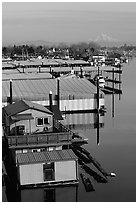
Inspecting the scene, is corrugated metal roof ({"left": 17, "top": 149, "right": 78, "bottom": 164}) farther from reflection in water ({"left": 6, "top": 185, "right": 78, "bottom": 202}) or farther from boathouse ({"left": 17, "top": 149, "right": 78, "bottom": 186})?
reflection in water ({"left": 6, "top": 185, "right": 78, "bottom": 202})

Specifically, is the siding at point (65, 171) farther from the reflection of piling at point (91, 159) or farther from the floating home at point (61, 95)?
the floating home at point (61, 95)

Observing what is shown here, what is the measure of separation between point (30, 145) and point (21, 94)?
18.5ft

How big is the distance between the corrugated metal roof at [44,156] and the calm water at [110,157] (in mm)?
409

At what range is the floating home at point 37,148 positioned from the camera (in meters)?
5.48

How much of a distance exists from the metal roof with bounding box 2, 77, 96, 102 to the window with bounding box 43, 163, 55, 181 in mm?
5863

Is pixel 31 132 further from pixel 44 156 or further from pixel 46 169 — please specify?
pixel 46 169

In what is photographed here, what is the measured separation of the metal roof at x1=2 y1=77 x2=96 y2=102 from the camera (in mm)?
11454

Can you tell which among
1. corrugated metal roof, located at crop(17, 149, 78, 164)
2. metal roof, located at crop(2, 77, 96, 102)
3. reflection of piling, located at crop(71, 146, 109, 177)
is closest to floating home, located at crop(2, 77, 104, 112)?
metal roof, located at crop(2, 77, 96, 102)

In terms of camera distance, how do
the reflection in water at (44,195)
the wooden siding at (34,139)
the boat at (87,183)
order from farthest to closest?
the wooden siding at (34,139) → the boat at (87,183) → the reflection in water at (44,195)

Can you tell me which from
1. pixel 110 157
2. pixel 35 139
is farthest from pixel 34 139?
pixel 110 157

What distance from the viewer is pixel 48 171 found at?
217 inches

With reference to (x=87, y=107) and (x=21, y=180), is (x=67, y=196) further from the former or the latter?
(x=87, y=107)

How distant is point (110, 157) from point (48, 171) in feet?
6.39

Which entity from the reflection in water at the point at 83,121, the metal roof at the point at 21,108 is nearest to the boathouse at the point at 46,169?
the metal roof at the point at 21,108
